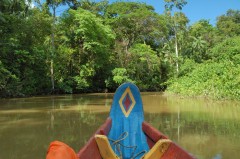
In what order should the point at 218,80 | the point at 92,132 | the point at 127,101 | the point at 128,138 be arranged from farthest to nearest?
the point at 218,80 → the point at 92,132 → the point at 127,101 → the point at 128,138

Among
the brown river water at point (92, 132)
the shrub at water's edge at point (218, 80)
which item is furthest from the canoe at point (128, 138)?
the shrub at water's edge at point (218, 80)

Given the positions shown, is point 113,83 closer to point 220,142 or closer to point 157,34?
point 157,34

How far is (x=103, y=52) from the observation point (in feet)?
81.9

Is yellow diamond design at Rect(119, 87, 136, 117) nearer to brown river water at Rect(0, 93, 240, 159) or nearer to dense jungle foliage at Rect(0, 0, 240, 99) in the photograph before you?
brown river water at Rect(0, 93, 240, 159)

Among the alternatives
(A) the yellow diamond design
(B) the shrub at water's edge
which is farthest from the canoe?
(B) the shrub at water's edge

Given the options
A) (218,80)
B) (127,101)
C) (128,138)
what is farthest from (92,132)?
(218,80)

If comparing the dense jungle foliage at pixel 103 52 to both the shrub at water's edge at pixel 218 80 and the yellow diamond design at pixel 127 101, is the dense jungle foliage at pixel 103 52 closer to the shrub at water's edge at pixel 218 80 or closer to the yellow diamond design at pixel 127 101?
the shrub at water's edge at pixel 218 80

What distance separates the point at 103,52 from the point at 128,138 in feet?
68.5

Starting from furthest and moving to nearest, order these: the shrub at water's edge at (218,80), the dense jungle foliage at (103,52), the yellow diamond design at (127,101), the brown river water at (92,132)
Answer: the dense jungle foliage at (103,52)
the shrub at water's edge at (218,80)
the brown river water at (92,132)
the yellow diamond design at (127,101)

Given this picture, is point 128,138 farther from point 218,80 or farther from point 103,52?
point 103,52

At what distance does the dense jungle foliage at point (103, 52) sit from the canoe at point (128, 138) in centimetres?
1015

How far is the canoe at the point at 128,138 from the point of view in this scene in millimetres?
3092

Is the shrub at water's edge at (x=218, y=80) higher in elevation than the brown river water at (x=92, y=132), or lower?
higher

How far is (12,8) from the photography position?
68.4 feet
